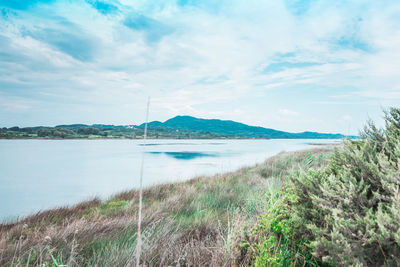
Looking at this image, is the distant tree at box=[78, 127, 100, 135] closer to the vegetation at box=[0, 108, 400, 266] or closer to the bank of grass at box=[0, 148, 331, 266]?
the bank of grass at box=[0, 148, 331, 266]

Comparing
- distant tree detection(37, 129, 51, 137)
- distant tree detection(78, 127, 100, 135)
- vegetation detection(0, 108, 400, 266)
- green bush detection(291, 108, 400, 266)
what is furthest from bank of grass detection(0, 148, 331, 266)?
distant tree detection(37, 129, 51, 137)

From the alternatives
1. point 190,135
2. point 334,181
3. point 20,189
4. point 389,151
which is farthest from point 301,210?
point 190,135

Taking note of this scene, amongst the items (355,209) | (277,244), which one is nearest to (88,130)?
(277,244)

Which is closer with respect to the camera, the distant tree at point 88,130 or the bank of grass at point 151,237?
the bank of grass at point 151,237

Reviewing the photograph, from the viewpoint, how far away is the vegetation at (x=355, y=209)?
1717 millimetres

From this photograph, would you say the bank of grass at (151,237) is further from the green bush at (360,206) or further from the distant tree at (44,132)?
the distant tree at (44,132)

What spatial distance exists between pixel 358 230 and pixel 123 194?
8737 millimetres

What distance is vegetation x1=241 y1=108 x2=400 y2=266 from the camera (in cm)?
172

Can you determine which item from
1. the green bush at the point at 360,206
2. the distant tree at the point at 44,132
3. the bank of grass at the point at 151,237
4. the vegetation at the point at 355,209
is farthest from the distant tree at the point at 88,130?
the green bush at the point at 360,206

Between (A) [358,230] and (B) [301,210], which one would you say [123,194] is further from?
(A) [358,230]

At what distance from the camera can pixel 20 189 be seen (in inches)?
599

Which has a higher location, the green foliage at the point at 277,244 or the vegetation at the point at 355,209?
the vegetation at the point at 355,209

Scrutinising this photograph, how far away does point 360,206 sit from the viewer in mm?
1922

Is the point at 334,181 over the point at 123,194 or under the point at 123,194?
over
